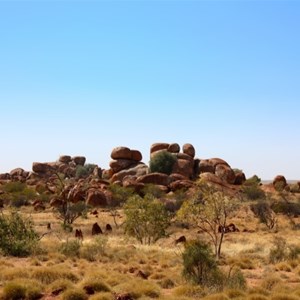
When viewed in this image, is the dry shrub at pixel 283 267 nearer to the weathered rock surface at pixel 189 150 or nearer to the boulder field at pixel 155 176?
the boulder field at pixel 155 176

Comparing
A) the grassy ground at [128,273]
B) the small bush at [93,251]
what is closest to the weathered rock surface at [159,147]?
the grassy ground at [128,273]

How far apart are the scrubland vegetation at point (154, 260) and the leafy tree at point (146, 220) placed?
0.23ft

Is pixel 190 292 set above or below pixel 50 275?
below

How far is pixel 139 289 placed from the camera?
42.6 ft

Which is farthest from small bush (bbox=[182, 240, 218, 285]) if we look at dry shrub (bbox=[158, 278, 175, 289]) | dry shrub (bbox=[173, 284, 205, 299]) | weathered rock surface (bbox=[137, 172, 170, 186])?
weathered rock surface (bbox=[137, 172, 170, 186])

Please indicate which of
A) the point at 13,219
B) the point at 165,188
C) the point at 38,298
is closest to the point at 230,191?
the point at 165,188

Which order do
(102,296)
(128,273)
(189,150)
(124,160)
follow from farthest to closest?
(124,160)
(189,150)
(128,273)
(102,296)

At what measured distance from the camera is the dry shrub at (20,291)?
12211 mm

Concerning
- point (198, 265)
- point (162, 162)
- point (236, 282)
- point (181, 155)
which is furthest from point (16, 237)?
point (181, 155)

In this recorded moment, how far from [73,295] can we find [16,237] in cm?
1096

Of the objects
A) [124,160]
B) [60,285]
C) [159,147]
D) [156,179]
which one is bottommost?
[60,285]

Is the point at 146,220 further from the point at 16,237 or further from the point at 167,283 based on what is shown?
the point at 167,283

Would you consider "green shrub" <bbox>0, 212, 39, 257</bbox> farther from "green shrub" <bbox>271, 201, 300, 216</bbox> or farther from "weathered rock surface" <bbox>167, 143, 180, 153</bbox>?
"weathered rock surface" <bbox>167, 143, 180, 153</bbox>

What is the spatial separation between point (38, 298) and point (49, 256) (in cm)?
802
